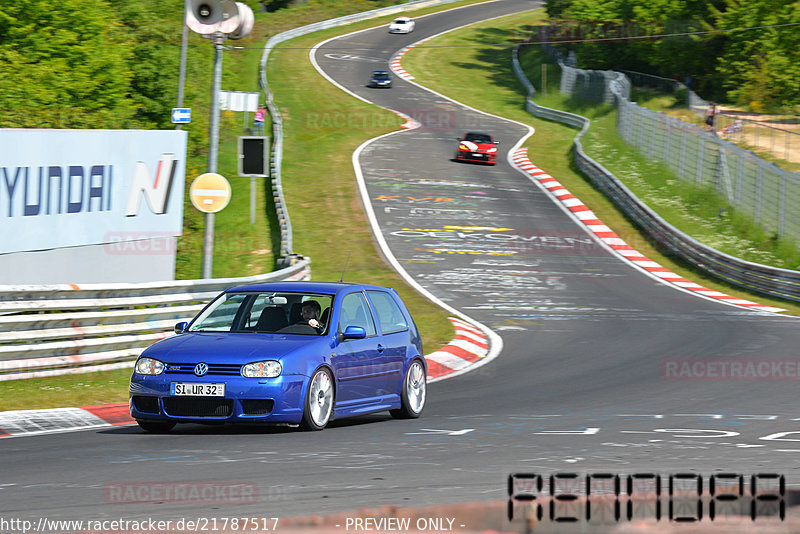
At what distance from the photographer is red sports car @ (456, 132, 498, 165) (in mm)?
45656

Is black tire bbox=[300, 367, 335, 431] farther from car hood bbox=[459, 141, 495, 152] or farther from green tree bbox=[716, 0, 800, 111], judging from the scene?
green tree bbox=[716, 0, 800, 111]

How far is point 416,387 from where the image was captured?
1248 centimetres

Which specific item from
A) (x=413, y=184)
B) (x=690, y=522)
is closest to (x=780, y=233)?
(x=413, y=184)

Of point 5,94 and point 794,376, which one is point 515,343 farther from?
point 5,94

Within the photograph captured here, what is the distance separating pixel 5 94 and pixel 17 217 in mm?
23349

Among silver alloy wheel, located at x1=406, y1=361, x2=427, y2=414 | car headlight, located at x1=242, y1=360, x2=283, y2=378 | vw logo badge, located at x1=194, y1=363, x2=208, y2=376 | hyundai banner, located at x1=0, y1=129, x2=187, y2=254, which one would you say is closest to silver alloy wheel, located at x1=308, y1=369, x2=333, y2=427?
car headlight, located at x1=242, y1=360, x2=283, y2=378

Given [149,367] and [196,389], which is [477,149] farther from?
[196,389]

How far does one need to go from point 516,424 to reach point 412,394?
1374mm

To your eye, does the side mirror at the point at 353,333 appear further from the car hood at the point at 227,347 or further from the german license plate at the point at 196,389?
the german license plate at the point at 196,389

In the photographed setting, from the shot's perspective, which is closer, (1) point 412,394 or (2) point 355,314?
(2) point 355,314

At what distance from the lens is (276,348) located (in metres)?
10.5

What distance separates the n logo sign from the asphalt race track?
20.1 ft

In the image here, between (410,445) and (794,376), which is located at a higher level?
(410,445)

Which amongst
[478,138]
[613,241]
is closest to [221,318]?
[613,241]
